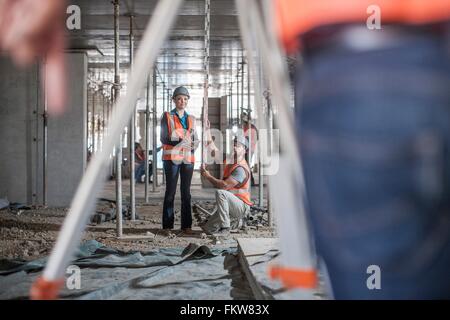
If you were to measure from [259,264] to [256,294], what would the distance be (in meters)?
0.45

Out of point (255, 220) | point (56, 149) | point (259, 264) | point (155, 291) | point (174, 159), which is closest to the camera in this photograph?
point (155, 291)

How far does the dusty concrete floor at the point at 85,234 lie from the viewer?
4454 millimetres

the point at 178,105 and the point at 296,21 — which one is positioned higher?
the point at 178,105

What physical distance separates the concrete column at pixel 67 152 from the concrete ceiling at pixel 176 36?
1327mm

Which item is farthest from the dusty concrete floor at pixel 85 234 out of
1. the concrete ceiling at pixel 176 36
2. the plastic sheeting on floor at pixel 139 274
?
the concrete ceiling at pixel 176 36

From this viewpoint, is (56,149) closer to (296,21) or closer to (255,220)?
(255,220)

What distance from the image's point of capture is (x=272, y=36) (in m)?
0.98

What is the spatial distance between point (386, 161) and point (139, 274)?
108 inches

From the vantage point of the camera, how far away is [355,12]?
0.79 m

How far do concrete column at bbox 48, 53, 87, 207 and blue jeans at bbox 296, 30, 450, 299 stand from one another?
7904mm

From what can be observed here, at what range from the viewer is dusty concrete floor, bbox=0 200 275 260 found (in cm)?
445

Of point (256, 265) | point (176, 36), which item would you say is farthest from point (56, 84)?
point (256, 265)

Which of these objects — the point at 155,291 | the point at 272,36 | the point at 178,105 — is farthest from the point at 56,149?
the point at 272,36

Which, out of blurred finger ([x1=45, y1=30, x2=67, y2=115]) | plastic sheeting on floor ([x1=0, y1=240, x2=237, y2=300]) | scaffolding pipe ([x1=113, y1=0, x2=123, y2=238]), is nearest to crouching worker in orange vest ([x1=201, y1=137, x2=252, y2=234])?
scaffolding pipe ([x1=113, y1=0, x2=123, y2=238])
